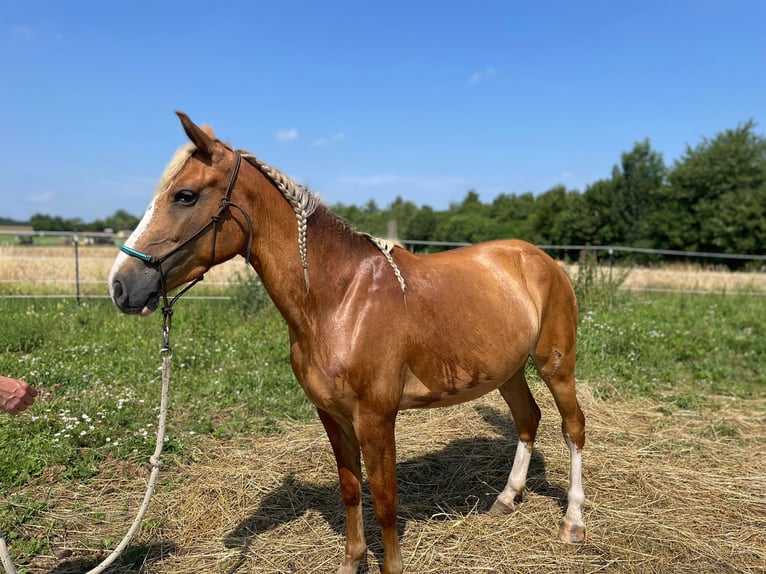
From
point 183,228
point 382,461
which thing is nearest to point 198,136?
point 183,228

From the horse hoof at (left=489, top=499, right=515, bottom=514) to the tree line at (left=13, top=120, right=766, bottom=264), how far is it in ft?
62.7

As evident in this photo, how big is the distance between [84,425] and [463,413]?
349 centimetres

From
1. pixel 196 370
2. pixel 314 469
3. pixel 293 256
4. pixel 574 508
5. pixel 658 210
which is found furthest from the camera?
pixel 658 210

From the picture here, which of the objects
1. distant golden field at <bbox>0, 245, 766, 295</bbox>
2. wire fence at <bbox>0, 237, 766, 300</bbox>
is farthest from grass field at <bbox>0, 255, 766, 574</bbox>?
distant golden field at <bbox>0, 245, 766, 295</bbox>

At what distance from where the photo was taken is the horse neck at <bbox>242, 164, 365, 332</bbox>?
2191 mm

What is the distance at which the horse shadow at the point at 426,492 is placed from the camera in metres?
3.19

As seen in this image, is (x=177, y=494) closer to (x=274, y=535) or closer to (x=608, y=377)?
(x=274, y=535)

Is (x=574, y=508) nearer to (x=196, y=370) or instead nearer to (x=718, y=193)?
(x=196, y=370)

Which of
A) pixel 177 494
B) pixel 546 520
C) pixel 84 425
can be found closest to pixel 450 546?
pixel 546 520

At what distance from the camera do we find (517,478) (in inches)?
136

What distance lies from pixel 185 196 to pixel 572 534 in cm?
299

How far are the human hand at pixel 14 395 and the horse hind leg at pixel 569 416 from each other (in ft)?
9.07

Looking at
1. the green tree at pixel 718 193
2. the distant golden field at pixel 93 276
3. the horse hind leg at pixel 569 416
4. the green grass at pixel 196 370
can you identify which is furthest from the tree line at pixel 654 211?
the horse hind leg at pixel 569 416

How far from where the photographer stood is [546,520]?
3295 millimetres
